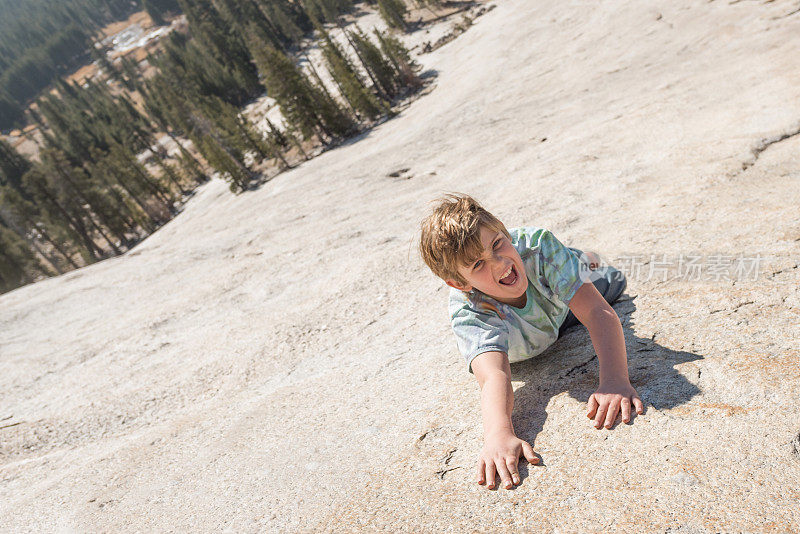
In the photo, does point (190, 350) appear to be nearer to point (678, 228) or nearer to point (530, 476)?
point (530, 476)

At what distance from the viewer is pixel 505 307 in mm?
3279

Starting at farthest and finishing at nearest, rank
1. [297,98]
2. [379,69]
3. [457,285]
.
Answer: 1. [379,69]
2. [297,98]
3. [457,285]

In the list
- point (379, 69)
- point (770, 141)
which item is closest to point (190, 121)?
point (379, 69)

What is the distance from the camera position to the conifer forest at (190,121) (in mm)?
43000

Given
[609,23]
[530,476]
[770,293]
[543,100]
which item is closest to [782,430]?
[530,476]

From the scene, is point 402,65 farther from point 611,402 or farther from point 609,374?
point 611,402

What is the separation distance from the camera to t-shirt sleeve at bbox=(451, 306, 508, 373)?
3090 millimetres

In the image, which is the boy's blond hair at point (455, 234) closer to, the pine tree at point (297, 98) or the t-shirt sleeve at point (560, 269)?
the t-shirt sleeve at point (560, 269)

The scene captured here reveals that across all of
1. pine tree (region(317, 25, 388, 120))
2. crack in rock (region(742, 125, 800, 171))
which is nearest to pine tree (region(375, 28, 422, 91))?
pine tree (region(317, 25, 388, 120))

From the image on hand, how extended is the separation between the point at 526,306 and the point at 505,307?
18cm

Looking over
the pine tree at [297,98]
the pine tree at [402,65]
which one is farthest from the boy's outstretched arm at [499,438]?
the pine tree at [402,65]

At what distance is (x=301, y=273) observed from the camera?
8.84m

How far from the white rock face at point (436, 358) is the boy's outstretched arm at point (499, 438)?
96 mm

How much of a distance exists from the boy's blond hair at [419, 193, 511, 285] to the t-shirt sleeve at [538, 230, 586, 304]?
37cm
